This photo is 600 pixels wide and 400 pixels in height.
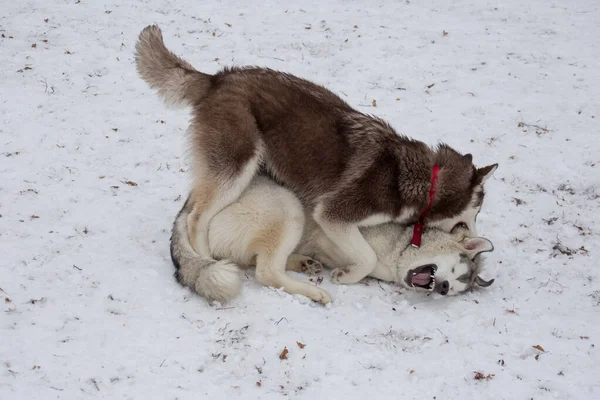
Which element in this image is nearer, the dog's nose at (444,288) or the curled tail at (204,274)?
the curled tail at (204,274)

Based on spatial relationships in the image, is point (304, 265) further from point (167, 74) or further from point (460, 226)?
point (167, 74)

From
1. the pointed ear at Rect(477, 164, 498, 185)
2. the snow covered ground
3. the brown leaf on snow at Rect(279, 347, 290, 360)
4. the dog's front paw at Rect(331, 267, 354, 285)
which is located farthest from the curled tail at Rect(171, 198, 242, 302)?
the pointed ear at Rect(477, 164, 498, 185)

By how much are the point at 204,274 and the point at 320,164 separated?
1.51m

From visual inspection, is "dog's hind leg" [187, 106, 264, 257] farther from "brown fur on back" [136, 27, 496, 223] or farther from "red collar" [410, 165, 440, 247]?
"red collar" [410, 165, 440, 247]

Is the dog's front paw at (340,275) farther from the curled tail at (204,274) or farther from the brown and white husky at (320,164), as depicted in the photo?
the curled tail at (204,274)

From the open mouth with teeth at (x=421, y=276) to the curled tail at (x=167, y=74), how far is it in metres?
2.57

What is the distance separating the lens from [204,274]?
14.7ft

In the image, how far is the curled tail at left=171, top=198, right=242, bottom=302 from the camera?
14.6ft

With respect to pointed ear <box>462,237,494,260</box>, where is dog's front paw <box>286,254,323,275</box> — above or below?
below

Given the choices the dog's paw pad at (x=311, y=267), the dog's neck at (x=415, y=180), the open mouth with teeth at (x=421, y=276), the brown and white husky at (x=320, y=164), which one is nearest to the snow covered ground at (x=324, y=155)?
the open mouth with teeth at (x=421, y=276)

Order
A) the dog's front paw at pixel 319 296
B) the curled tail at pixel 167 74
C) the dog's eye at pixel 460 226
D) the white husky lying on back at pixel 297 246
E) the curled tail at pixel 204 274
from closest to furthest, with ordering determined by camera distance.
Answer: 1. the curled tail at pixel 204 274
2. the dog's front paw at pixel 319 296
3. the white husky lying on back at pixel 297 246
4. the dog's eye at pixel 460 226
5. the curled tail at pixel 167 74

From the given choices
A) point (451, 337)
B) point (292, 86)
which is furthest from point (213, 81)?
point (451, 337)

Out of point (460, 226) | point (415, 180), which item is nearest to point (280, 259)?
point (415, 180)

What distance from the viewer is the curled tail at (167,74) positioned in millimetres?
5426
